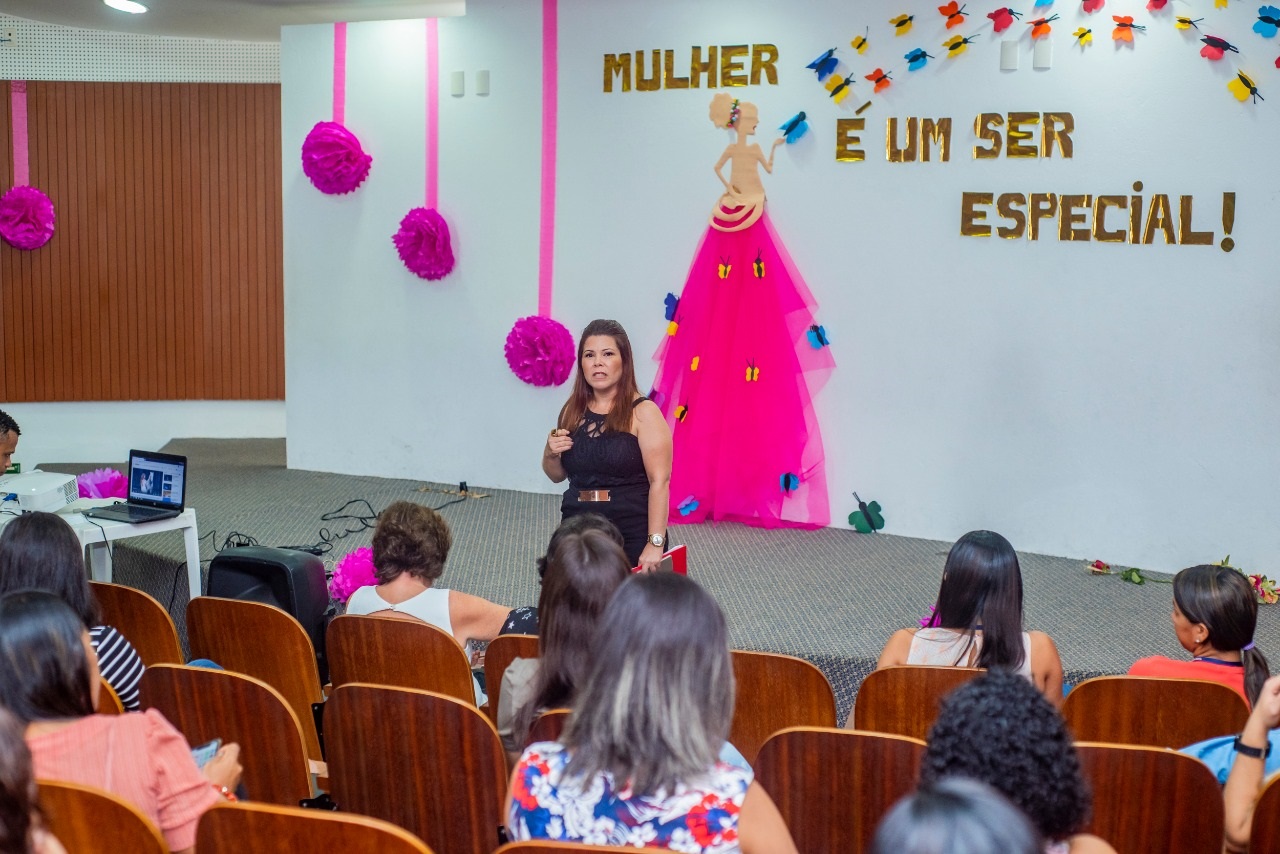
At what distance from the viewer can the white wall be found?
5645mm

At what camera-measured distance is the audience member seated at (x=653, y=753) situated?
1806 mm

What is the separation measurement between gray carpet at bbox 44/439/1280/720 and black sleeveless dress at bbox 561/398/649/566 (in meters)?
0.78

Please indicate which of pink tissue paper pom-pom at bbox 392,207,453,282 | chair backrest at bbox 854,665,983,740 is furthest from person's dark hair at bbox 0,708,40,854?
pink tissue paper pom-pom at bbox 392,207,453,282

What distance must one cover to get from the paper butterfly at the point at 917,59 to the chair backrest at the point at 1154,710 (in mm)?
4115

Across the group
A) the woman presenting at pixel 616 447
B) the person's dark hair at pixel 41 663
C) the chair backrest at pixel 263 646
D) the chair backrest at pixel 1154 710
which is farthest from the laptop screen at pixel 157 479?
the chair backrest at pixel 1154 710

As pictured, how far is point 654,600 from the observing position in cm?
186

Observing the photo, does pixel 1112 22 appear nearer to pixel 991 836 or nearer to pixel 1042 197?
pixel 1042 197

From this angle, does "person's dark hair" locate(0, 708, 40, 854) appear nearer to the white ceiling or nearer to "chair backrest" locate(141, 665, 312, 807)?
"chair backrest" locate(141, 665, 312, 807)

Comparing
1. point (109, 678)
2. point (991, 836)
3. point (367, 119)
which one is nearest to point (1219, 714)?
point (991, 836)

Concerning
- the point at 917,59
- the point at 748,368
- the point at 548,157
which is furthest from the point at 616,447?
the point at 548,157

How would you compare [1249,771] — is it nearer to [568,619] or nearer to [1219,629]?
[1219,629]

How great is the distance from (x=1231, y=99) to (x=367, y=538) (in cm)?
462

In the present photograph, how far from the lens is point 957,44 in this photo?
6023mm

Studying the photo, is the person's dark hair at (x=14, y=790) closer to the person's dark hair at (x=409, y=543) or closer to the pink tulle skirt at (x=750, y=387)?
the person's dark hair at (x=409, y=543)
